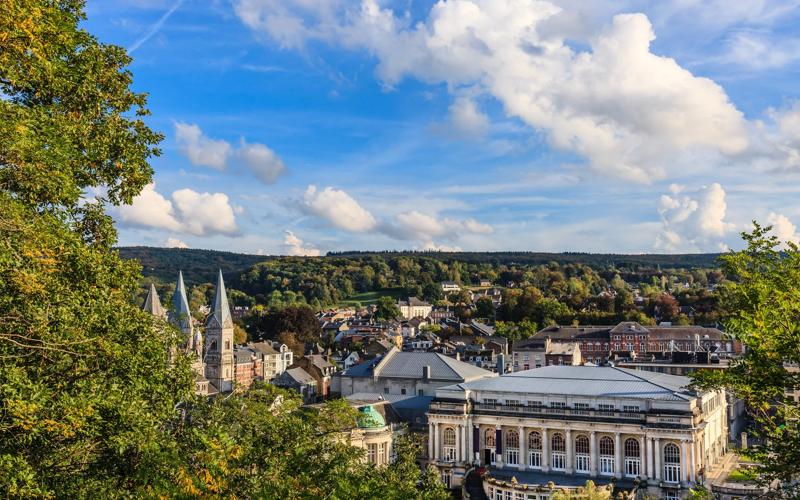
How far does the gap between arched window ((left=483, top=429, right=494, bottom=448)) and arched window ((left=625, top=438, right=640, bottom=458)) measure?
969 cm

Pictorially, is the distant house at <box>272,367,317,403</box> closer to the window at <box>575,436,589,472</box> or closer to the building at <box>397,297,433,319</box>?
the window at <box>575,436,589,472</box>

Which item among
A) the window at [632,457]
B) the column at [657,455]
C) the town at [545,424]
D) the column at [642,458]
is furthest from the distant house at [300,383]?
the column at [657,455]

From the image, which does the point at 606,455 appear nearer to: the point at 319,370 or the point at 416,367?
the point at 416,367

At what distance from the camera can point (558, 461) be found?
50.2 meters

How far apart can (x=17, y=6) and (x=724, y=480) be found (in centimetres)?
4837

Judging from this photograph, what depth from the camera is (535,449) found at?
51281 millimetres

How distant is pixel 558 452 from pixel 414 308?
11754cm

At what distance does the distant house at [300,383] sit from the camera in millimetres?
75188

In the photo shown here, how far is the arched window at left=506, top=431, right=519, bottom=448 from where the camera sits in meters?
51.9

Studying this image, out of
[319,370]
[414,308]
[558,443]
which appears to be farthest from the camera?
[414,308]

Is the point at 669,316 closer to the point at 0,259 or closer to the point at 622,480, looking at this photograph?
the point at 622,480

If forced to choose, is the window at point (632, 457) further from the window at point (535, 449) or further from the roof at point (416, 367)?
the roof at point (416, 367)

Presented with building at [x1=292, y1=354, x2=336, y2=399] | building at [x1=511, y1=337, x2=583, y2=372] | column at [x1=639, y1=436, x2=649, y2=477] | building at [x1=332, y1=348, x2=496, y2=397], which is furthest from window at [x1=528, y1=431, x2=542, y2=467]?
building at [x1=511, y1=337, x2=583, y2=372]

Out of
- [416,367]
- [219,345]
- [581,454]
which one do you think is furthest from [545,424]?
[219,345]
